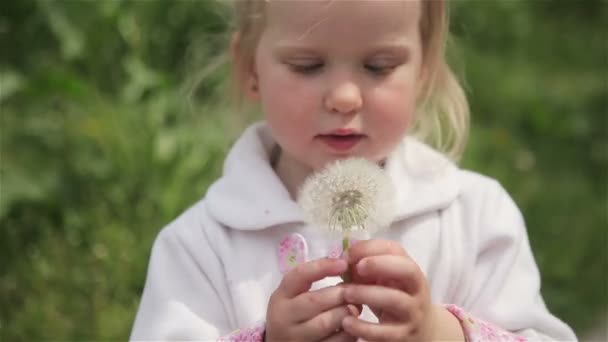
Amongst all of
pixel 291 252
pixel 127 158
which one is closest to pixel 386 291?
pixel 291 252

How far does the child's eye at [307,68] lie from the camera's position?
1.94 m

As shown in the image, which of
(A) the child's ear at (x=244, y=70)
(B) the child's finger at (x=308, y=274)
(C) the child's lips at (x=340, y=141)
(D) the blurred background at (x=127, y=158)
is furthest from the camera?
(D) the blurred background at (x=127, y=158)

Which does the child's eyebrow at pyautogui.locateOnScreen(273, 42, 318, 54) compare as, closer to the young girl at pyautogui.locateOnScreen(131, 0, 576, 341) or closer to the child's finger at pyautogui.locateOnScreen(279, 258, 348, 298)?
the young girl at pyautogui.locateOnScreen(131, 0, 576, 341)

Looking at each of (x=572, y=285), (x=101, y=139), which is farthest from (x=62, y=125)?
(x=572, y=285)

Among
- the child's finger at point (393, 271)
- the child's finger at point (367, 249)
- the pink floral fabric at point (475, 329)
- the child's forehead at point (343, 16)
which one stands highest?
the child's forehead at point (343, 16)

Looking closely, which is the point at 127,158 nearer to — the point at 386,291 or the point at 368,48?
the point at 368,48

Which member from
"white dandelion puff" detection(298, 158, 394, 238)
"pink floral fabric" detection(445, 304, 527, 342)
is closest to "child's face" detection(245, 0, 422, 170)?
"white dandelion puff" detection(298, 158, 394, 238)

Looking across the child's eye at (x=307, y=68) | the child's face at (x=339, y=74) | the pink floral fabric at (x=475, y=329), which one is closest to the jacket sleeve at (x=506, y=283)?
the pink floral fabric at (x=475, y=329)

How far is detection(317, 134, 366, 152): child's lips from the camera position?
1.98 metres

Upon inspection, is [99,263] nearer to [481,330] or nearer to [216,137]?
[216,137]

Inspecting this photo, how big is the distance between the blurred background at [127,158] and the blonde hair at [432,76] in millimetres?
331

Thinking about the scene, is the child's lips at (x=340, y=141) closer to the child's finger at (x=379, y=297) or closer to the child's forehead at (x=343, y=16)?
the child's forehead at (x=343, y=16)

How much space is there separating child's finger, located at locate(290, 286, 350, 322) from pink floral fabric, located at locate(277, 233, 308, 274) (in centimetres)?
37

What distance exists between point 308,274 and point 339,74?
0.44 metres
